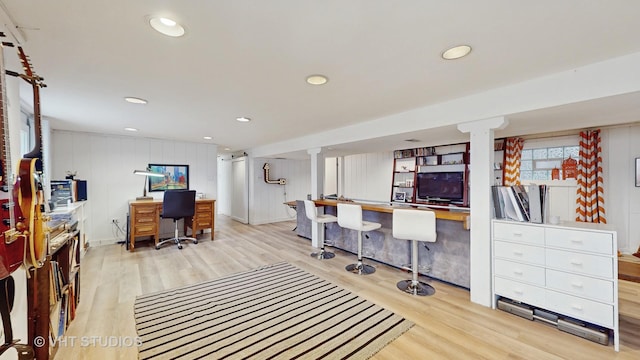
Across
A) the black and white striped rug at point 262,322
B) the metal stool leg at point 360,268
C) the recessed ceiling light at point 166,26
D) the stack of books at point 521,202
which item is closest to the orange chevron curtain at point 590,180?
the stack of books at point 521,202

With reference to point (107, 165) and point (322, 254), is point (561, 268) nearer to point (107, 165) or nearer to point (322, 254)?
point (322, 254)

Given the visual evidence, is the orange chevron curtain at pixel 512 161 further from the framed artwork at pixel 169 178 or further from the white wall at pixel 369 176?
the framed artwork at pixel 169 178

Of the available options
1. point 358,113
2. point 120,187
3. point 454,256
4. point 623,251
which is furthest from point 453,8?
point 120,187

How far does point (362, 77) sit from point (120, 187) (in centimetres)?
552

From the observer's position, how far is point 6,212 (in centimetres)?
100

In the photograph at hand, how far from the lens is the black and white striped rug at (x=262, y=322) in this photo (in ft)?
6.19

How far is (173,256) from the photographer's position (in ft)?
13.9

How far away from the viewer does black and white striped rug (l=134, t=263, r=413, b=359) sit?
189cm

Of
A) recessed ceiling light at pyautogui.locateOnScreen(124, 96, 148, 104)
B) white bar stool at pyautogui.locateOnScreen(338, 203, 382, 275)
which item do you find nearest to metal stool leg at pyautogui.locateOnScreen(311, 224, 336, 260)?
white bar stool at pyautogui.locateOnScreen(338, 203, 382, 275)

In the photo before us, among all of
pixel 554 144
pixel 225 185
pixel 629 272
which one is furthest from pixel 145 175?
pixel 554 144

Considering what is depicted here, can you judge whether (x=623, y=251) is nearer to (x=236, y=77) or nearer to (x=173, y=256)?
(x=236, y=77)

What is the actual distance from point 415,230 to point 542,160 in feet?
11.4

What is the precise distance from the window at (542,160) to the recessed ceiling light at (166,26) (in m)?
5.66

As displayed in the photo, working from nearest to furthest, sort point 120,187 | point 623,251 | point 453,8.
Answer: point 453,8
point 623,251
point 120,187
